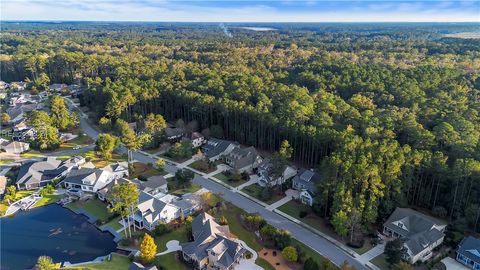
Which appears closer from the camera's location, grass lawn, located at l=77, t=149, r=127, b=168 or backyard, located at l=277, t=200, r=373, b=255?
backyard, located at l=277, t=200, r=373, b=255

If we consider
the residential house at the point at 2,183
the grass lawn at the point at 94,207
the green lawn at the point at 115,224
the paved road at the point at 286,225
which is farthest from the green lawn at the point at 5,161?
the green lawn at the point at 115,224

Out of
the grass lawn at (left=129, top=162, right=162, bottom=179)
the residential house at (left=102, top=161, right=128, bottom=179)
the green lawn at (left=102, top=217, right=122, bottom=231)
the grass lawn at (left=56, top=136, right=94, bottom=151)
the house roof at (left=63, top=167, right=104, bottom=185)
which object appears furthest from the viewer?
the grass lawn at (left=56, top=136, right=94, bottom=151)

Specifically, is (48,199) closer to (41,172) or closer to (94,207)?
(41,172)

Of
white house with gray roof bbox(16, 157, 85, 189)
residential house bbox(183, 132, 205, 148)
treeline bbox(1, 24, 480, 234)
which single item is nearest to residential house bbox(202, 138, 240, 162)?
residential house bbox(183, 132, 205, 148)

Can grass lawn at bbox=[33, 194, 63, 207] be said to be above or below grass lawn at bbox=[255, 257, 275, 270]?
below

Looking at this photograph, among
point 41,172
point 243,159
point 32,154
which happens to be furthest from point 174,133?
point 32,154

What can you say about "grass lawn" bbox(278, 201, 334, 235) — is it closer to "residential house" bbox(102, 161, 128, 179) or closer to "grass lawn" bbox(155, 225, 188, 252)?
"grass lawn" bbox(155, 225, 188, 252)
